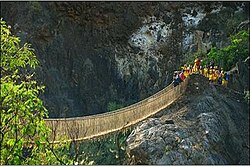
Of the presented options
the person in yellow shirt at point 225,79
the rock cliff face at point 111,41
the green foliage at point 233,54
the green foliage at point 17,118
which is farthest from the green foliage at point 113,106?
the green foliage at point 17,118

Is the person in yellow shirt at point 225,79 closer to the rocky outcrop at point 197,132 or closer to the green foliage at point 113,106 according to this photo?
the rocky outcrop at point 197,132

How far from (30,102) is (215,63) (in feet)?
35.6

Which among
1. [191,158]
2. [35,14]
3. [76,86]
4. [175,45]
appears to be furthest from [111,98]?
[191,158]

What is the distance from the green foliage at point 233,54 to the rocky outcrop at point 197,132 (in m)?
2.32

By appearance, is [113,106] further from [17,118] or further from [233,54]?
[17,118]

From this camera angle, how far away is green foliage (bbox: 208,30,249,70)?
546 inches

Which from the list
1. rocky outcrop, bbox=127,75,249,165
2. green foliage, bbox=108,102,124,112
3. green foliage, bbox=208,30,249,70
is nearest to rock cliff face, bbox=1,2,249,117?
green foliage, bbox=108,102,124,112

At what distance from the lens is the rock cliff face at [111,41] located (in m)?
18.0

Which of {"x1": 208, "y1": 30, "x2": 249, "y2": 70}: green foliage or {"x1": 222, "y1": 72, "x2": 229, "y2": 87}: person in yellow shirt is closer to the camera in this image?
{"x1": 222, "y1": 72, "x2": 229, "y2": 87}: person in yellow shirt

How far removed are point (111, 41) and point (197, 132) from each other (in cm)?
934

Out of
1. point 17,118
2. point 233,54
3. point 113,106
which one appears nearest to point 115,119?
point 233,54

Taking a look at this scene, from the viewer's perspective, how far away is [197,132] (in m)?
10.2

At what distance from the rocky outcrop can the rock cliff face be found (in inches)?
252

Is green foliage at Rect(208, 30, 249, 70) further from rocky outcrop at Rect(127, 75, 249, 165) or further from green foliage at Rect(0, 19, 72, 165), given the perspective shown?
green foliage at Rect(0, 19, 72, 165)
